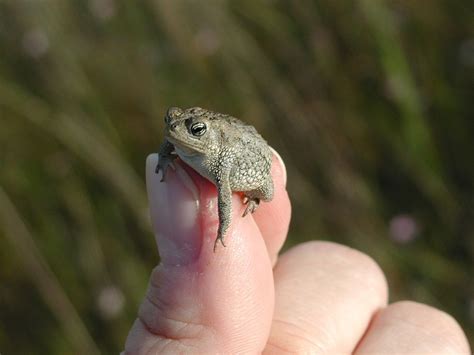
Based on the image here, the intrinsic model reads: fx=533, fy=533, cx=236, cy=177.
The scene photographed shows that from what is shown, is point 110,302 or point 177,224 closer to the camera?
point 177,224

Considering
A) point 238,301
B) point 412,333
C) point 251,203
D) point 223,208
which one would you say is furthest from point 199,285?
point 412,333

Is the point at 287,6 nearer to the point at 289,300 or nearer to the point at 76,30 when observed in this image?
the point at 76,30

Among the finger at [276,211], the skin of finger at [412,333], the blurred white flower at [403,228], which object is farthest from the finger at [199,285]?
the blurred white flower at [403,228]

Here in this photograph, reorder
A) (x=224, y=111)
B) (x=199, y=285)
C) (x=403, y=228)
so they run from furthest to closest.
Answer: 1. (x=224, y=111)
2. (x=403, y=228)
3. (x=199, y=285)

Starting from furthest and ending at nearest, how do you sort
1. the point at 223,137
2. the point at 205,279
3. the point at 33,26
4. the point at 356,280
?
the point at 33,26, the point at 356,280, the point at 223,137, the point at 205,279

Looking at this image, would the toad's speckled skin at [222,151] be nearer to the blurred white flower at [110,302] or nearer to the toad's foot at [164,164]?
the toad's foot at [164,164]

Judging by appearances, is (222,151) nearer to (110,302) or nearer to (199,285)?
(199,285)

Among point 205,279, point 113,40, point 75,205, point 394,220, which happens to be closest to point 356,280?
point 205,279
